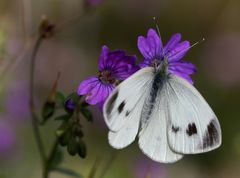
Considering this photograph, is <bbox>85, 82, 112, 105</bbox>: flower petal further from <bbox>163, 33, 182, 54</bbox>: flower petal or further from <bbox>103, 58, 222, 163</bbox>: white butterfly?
<bbox>163, 33, 182, 54</bbox>: flower petal

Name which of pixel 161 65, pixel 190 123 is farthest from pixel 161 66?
pixel 190 123

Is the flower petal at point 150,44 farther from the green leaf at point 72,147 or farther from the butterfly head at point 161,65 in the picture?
the green leaf at point 72,147

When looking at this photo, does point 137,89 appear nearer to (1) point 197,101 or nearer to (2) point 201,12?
(1) point 197,101

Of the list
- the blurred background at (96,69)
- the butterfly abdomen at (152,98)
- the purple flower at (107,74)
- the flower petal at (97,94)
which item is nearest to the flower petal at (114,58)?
the purple flower at (107,74)

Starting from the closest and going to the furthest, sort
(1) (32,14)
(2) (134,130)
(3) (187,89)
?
1. (2) (134,130)
2. (3) (187,89)
3. (1) (32,14)

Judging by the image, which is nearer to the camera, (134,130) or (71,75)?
(134,130)

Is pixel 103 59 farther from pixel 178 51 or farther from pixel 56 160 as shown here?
pixel 56 160

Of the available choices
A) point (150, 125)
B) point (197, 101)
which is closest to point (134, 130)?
point (150, 125)
